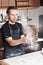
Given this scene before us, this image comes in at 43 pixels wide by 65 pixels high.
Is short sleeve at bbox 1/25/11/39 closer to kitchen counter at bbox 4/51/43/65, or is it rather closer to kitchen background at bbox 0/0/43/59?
kitchen background at bbox 0/0/43/59

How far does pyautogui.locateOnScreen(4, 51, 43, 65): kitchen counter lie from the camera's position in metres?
1.52

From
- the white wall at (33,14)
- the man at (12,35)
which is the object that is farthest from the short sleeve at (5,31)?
the white wall at (33,14)

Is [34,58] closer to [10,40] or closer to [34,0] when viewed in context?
[10,40]

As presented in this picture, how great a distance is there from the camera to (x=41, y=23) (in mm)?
1787

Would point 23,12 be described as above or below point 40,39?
above

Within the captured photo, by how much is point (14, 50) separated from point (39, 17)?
1.29 ft

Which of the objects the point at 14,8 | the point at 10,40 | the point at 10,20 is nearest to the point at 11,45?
the point at 10,40

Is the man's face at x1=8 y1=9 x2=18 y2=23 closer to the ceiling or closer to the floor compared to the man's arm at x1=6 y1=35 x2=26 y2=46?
closer to the ceiling

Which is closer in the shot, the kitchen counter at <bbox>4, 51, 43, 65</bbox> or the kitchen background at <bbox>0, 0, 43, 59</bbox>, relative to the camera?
the kitchen counter at <bbox>4, 51, 43, 65</bbox>

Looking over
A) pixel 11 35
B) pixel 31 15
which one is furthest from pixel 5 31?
pixel 31 15

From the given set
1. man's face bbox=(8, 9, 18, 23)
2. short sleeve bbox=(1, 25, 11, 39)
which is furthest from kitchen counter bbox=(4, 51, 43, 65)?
man's face bbox=(8, 9, 18, 23)

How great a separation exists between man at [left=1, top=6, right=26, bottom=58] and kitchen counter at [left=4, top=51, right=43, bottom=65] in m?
0.07

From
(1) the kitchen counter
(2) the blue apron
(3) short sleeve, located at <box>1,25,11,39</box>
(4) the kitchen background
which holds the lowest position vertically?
(1) the kitchen counter

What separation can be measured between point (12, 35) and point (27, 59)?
242mm
